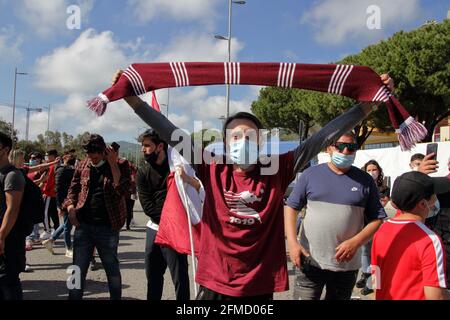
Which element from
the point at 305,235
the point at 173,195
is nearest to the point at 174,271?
the point at 173,195

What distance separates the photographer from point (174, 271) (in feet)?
13.0

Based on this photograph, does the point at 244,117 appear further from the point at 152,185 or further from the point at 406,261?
the point at 152,185

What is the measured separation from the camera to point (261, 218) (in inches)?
92.5

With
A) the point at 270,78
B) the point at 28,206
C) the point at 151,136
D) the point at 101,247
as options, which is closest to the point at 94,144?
the point at 151,136

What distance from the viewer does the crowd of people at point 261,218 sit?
2354 mm

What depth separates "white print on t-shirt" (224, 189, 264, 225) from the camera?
234 cm

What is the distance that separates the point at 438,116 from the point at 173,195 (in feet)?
87.1

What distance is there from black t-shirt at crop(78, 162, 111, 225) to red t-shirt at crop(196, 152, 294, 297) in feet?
6.60

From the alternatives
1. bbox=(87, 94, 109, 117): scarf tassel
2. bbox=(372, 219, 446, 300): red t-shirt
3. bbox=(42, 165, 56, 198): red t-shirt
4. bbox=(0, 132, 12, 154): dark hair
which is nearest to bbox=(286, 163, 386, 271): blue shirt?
bbox=(372, 219, 446, 300): red t-shirt

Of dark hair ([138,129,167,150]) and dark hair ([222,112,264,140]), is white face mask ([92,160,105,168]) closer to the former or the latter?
dark hair ([138,129,167,150])

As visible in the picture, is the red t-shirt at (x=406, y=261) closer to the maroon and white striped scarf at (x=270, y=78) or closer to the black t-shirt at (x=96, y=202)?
the maroon and white striped scarf at (x=270, y=78)

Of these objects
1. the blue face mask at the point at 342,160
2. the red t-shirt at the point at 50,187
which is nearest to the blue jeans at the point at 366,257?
the blue face mask at the point at 342,160

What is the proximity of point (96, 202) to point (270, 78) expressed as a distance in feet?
8.10
